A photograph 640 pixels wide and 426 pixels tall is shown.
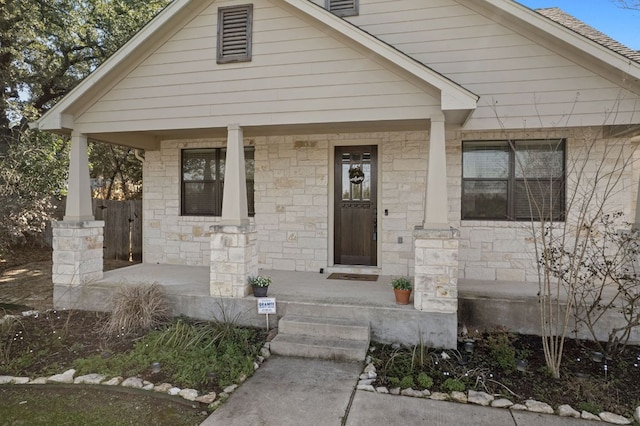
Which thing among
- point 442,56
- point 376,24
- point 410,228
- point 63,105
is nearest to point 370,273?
point 410,228

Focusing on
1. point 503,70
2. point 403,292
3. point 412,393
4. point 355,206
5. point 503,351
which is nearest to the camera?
point 412,393

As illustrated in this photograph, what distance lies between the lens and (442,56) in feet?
17.9

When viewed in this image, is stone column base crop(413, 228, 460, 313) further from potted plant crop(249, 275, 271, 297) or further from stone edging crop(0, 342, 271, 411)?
stone edging crop(0, 342, 271, 411)

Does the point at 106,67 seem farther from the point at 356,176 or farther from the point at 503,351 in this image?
the point at 503,351

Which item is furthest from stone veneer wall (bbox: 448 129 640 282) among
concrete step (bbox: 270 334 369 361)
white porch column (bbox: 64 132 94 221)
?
white porch column (bbox: 64 132 94 221)

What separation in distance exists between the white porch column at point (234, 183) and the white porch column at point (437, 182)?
7.91 ft

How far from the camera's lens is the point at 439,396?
3.39 metres

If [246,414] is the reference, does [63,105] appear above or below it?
above

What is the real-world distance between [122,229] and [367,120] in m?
7.42

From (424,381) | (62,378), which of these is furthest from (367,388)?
(62,378)

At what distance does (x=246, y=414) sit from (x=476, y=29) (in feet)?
18.1

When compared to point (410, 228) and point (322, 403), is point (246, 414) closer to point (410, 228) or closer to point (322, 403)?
point (322, 403)

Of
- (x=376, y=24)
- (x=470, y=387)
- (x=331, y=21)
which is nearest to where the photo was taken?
(x=470, y=387)

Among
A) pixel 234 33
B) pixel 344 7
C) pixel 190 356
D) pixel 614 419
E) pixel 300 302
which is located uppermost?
pixel 344 7
